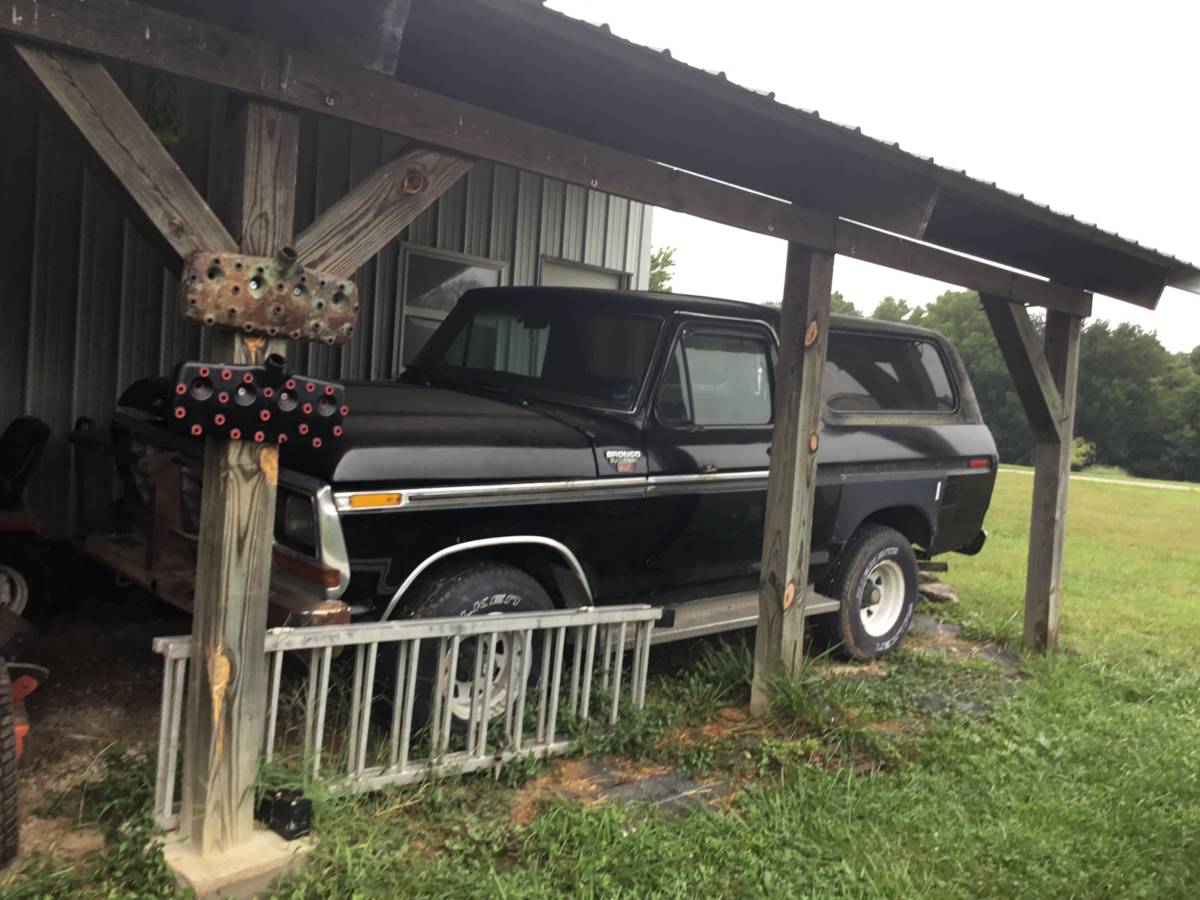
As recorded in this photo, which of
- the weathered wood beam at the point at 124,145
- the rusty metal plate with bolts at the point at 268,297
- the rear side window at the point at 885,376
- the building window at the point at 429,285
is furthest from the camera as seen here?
the building window at the point at 429,285

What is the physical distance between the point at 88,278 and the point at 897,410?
502 cm

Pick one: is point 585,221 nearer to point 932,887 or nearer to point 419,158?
point 419,158

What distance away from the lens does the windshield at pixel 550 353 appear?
16.3 feet

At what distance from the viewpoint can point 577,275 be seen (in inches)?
361

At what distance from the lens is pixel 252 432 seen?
2.99 metres

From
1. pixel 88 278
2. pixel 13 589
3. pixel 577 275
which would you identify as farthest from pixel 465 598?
pixel 577 275

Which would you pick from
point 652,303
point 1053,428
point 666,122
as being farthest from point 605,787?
point 1053,428

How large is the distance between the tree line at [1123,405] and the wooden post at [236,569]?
173 feet

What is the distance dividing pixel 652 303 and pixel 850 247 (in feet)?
3.28

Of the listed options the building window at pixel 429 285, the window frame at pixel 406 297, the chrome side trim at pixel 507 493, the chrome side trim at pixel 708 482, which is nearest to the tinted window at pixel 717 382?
the chrome side trim at pixel 708 482

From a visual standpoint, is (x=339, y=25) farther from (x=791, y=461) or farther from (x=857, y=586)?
(x=857, y=586)

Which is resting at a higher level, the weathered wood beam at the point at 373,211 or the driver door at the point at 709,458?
the weathered wood beam at the point at 373,211

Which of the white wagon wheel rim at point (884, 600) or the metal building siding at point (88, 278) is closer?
the metal building siding at point (88, 278)

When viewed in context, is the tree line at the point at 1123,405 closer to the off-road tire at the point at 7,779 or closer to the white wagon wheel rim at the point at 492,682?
the white wagon wheel rim at the point at 492,682
